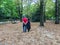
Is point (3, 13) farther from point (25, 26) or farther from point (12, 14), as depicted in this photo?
point (25, 26)

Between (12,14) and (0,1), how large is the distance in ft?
45.3

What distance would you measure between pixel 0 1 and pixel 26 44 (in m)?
26.1

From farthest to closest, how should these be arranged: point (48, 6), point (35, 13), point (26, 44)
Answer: point (48, 6)
point (35, 13)
point (26, 44)

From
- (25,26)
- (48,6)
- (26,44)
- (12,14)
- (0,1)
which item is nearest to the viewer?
(26,44)

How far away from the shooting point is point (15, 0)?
47281mm

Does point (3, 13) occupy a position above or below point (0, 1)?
below

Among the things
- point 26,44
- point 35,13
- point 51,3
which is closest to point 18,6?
point 51,3

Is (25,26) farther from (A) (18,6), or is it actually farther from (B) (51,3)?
(A) (18,6)

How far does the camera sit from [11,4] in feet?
143

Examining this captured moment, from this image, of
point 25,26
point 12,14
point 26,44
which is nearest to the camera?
point 26,44

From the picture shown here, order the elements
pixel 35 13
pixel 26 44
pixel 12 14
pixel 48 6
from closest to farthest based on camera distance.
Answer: pixel 26 44, pixel 35 13, pixel 48 6, pixel 12 14

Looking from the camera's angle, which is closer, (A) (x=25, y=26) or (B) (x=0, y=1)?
(A) (x=25, y=26)

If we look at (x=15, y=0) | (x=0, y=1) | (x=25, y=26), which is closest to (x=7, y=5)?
(x=15, y=0)

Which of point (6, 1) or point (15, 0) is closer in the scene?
point (6, 1)
